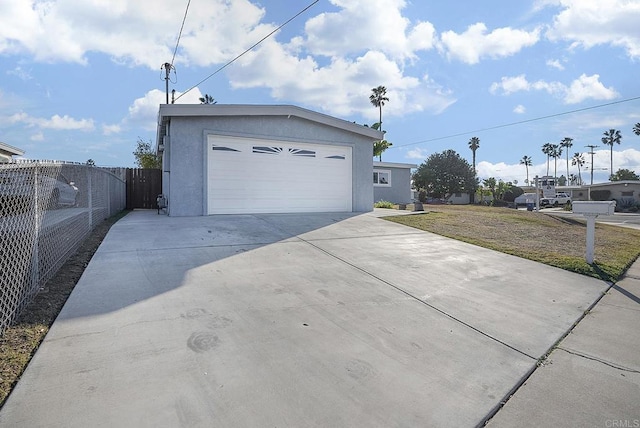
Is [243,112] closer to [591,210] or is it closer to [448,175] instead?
[591,210]

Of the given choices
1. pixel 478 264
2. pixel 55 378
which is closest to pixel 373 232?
pixel 478 264

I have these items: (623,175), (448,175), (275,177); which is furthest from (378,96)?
(623,175)

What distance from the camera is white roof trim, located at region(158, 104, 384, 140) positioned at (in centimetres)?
1007

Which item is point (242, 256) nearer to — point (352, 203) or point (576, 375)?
point (576, 375)

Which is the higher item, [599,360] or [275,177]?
[275,177]

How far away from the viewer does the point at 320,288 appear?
457 centimetres

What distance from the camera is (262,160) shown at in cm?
1148

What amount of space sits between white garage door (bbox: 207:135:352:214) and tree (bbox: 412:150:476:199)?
1391 inches

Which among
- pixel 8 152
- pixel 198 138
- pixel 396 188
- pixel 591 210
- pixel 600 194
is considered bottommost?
pixel 591 210

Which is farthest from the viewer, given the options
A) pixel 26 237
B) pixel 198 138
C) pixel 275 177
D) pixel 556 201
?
pixel 556 201

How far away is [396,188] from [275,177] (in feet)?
48.3

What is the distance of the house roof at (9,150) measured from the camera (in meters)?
17.8

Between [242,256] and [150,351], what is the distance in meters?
3.07

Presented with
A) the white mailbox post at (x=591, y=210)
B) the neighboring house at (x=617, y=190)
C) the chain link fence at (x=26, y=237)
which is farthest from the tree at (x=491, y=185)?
the chain link fence at (x=26, y=237)
